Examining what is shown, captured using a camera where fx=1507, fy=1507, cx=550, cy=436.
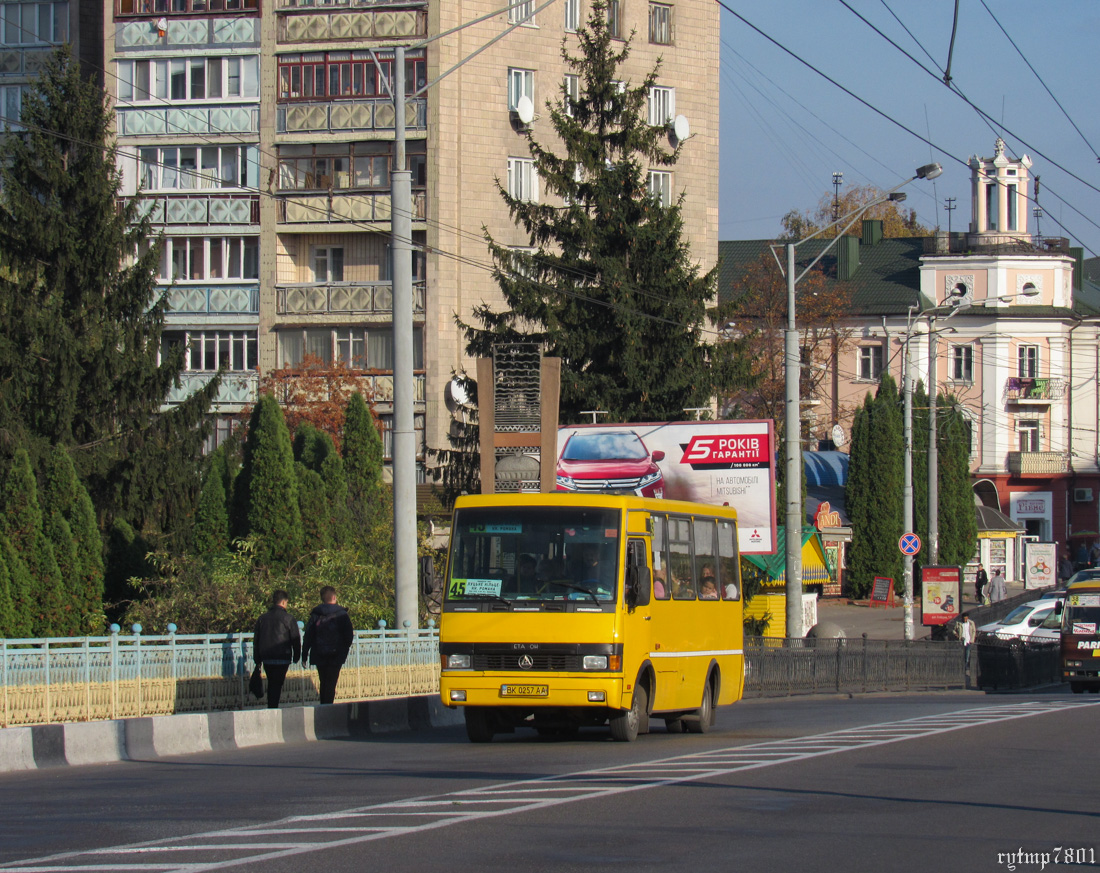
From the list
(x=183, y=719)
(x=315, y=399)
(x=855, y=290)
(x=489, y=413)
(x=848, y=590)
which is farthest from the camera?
(x=855, y=290)

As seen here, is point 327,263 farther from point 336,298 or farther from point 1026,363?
point 1026,363

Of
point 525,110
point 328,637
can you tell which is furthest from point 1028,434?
point 328,637

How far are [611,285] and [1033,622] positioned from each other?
17.1 metres

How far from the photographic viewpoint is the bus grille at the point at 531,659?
1545 cm

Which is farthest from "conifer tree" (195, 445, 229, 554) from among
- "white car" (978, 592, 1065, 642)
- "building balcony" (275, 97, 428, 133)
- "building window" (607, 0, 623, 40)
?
"building window" (607, 0, 623, 40)

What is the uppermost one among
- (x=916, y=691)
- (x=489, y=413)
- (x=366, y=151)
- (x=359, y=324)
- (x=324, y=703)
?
(x=366, y=151)

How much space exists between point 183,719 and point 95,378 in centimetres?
2344

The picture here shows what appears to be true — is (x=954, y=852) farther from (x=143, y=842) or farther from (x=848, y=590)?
(x=848, y=590)

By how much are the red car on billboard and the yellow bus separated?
18.1 m

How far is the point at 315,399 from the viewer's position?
169 ft

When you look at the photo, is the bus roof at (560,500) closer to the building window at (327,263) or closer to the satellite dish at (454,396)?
the satellite dish at (454,396)

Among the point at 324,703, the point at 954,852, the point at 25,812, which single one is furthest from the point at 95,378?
the point at 954,852

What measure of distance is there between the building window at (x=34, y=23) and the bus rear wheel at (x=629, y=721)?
4681cm

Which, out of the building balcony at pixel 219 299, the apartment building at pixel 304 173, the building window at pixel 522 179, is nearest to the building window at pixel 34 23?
the apartment building at pixel 304 173
